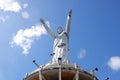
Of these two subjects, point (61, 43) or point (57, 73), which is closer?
point (57, 73)

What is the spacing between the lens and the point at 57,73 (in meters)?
42.8

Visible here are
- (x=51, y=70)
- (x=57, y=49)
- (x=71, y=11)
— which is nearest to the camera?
(x=51, y=70)

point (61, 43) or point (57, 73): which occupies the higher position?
point (61, 43)

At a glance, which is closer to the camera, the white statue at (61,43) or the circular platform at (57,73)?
the circular platform at (57,73)

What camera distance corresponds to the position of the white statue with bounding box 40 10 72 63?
46.0 meters

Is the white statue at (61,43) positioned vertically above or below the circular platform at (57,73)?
above

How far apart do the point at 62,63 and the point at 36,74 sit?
2.66 meters

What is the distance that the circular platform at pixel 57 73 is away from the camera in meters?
42.6

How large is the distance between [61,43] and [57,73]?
5.53 metres

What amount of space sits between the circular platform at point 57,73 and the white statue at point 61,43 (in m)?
2.28

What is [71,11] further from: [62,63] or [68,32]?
[62,63]

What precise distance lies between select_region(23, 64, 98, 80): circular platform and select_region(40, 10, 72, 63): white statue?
228cm

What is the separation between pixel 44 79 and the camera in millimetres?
43219

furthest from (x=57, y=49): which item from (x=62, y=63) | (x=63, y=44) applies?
(x=62, y=63)
